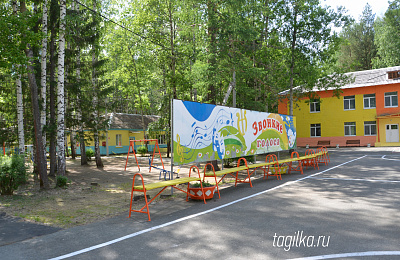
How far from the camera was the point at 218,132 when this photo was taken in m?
12.0

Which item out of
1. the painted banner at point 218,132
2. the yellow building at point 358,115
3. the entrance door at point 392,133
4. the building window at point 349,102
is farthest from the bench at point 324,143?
the painted banner at point 218,132

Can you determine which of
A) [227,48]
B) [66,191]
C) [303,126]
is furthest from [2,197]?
[303,126]

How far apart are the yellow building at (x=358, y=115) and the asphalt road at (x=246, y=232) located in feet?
86.1

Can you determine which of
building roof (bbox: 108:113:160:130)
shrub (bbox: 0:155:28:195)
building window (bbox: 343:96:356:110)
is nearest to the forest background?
shrub (bbox: 0:155:28:195)

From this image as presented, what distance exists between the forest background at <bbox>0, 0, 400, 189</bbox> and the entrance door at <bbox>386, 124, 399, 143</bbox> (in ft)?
32.6

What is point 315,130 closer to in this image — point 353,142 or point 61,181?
point 353,142

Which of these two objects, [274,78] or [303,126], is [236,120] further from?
[303,126]

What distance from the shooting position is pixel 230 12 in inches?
694

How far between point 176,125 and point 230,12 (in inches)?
415

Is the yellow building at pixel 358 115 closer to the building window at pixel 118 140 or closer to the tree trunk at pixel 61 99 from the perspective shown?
the building window at pixel 118 140

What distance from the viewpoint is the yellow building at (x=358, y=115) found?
112ft

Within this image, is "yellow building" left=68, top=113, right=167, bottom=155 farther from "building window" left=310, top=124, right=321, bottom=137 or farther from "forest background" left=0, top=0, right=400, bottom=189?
"building window" left=310, top=124, right=321, bottom=137

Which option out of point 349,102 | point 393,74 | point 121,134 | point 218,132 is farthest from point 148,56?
point 393,74

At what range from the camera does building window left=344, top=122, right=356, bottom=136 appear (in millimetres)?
36594
